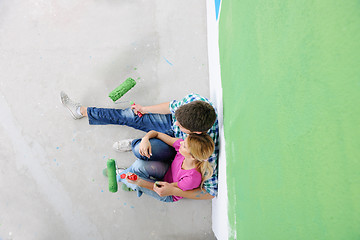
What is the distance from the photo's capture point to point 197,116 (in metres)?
1.24

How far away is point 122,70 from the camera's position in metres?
2.05

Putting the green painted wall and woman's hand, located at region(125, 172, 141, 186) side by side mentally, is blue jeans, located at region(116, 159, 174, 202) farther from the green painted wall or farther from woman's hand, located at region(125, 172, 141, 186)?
the green painted wall

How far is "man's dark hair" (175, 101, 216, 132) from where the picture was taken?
125cm

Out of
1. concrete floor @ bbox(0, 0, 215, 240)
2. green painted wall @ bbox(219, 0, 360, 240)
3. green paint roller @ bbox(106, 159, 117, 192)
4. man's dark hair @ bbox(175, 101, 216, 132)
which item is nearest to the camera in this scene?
green painted wall @ bbox(219, 0, 360, 240)

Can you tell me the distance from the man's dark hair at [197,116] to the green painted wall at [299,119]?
26 centimetres

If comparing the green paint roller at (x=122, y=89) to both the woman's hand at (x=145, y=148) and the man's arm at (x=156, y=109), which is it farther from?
the woman's hand at (x=145, y=148)

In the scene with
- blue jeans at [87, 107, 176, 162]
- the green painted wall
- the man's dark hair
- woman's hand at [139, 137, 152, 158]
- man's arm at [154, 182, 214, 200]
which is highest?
the green painted wall

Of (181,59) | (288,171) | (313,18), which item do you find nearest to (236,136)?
(288,171)

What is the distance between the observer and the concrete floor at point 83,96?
1.92 m

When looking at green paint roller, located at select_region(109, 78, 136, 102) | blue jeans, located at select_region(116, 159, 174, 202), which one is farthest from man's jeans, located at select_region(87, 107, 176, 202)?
Answer: green paint roller, located at select_region(109, 78, 136, 102)

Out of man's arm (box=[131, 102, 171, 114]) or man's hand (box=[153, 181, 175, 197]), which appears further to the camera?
man's arm (box=[131, 102, 171, 114])

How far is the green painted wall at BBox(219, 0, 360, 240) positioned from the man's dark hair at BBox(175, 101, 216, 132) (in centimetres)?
26

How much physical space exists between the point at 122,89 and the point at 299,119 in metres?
1.49

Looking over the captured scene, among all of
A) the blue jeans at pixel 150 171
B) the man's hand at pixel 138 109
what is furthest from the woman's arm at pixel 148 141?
the man's hand at pixel 138 109
